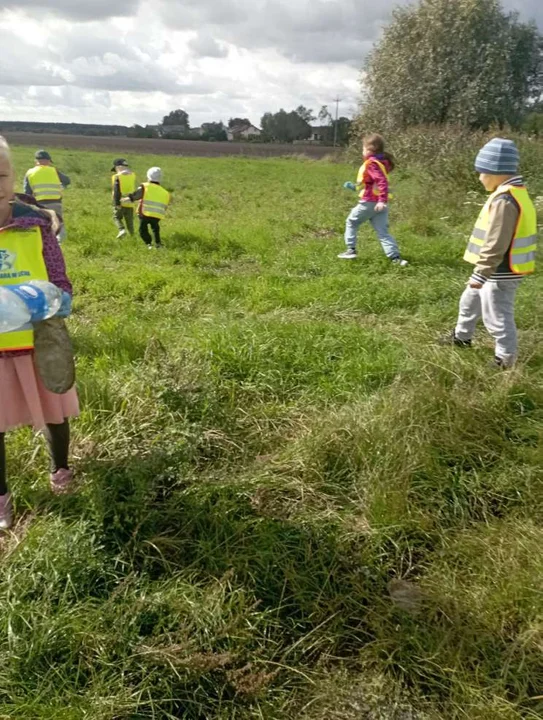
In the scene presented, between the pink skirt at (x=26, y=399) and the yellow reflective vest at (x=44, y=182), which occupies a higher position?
the yellow reflective vest at (x=44, y=182)

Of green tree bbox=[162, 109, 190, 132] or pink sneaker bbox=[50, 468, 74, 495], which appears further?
green tree bbox=[162, 109, 190, 132]

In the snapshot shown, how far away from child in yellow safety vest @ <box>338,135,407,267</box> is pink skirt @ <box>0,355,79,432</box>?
18.5ft

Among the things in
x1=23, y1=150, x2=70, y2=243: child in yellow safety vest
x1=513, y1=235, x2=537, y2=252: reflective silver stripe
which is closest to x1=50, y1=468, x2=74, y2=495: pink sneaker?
x1=513, y1=235, x2=537, y2=252: reflective silver stripe

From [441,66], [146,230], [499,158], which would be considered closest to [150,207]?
[146,230]

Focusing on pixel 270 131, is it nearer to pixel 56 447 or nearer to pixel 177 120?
pixel 177 120

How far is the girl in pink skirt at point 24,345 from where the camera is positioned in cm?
259

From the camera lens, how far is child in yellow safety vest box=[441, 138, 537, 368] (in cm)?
418

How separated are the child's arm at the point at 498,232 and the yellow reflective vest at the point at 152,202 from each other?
6.55 metres

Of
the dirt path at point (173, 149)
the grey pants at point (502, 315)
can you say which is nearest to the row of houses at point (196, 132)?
the dirt path at point (173, 149)

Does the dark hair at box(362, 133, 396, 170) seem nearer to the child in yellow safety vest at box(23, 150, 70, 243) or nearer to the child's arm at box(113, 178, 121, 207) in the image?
the child's arm at box(113, 178, 121, 207)

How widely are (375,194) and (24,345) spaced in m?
6.18

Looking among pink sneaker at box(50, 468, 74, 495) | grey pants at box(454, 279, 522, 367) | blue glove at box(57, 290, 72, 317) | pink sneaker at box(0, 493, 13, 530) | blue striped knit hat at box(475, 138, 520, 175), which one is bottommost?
pink sneaker at box(0, 493, 13, 530)

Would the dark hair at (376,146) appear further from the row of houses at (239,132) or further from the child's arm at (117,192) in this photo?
the row of houses at (239,132)

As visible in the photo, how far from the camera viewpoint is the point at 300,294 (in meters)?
6.26
